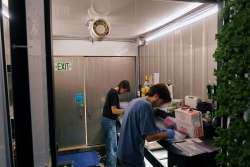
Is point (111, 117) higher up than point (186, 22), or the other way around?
point (186, 22)

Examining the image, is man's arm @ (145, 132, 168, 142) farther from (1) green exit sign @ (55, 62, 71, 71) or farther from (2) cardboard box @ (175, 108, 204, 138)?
(1) green exit sign @ (55, 62, 71, 71)

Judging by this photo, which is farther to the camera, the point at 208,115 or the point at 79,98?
the point at 79,98

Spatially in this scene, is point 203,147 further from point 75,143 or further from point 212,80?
point 75,143

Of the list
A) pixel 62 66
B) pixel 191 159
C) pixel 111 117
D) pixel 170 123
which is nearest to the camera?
pixel 191 159

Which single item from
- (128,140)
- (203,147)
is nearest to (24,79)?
(128,140)

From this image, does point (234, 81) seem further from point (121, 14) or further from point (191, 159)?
point (121, 14)

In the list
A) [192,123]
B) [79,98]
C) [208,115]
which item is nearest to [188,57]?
[208,115]

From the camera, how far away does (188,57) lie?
7.73 ft

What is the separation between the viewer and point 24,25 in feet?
2.43

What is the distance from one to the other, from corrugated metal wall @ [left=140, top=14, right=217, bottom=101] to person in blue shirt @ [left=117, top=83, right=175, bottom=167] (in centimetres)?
77

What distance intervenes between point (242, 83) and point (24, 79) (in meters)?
1.34

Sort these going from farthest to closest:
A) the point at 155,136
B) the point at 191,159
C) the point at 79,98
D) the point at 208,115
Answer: the point at 79,98 < the point at 208,115 < the point at 155,136 < the point at 191,159

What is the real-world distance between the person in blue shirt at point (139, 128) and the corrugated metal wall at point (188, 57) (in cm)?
77

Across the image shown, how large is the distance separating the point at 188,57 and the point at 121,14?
106 centimetres
